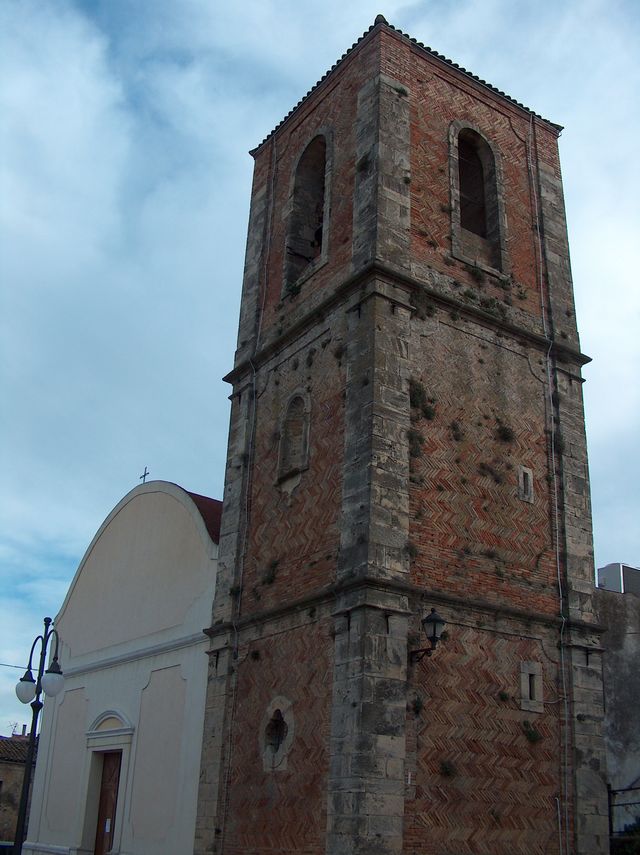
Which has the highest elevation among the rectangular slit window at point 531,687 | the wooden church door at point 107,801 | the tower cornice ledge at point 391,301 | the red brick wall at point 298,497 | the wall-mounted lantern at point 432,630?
the tower cornice ledge at point 391,301

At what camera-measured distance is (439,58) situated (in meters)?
17.7

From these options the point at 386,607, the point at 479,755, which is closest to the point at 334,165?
the point at 386,607

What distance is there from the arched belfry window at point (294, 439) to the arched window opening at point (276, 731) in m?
3.66

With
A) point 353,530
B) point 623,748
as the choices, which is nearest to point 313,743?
point 353,530

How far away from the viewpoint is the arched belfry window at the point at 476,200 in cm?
1653

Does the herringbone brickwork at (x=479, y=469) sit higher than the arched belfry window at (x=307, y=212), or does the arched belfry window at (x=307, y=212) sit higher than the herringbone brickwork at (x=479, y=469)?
the arched belfry window at (x=307, y=212)

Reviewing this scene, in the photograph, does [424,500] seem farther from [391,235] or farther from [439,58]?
[439,58]

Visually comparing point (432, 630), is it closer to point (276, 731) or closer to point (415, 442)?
point (415, 442)

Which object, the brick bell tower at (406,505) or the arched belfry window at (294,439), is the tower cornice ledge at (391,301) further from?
the arched belfry window at (294,439)

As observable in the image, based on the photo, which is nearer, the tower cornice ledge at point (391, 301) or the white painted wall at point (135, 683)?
the tower cornice ledge at point (391, 301)

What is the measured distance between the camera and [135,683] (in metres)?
18.9

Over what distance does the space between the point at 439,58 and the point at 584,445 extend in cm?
751

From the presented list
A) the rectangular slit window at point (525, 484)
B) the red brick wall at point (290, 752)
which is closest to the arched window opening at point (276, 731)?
the red brick wall at point (290, 752)

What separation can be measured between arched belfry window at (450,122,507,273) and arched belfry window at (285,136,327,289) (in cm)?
245
